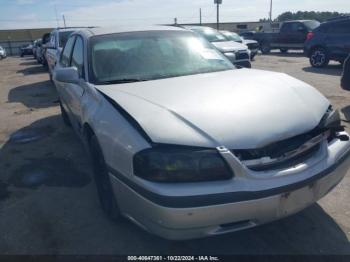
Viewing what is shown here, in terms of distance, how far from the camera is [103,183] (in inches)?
121

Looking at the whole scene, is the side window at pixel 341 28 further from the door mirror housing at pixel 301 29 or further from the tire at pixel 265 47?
the tire at pixel 265 47

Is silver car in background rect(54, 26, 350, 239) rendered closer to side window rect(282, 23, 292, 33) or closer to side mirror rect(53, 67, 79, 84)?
side mirror rect(53, 67, 79, 84)

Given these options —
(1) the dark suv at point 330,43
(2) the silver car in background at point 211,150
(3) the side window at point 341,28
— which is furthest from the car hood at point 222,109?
(3) the side window at point 341,28

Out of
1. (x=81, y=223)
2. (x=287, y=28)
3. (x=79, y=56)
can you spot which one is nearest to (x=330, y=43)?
(x=287, y=28)

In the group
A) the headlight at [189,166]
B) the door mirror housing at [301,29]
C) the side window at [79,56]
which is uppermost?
the side window at [79,56]

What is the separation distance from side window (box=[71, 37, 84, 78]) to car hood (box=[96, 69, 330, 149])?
2.26 ft

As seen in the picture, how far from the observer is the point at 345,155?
2.62 m

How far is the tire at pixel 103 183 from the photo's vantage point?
288cm

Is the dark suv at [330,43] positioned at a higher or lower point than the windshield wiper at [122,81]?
lower

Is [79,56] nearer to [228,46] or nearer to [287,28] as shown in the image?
[228,46]

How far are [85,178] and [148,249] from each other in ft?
5.32

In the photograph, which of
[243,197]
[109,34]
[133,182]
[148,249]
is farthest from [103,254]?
[109,34]

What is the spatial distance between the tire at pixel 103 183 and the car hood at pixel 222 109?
520 millimetres

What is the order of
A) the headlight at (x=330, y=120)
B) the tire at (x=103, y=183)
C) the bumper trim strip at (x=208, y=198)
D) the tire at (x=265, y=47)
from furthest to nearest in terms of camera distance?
1. the tire at (x=265, y=47)
2. the tire at (x=103, y=183)
3. the headlight at (x=330, y=120)
4. the bumper trim strip at (x=208, y=198)
